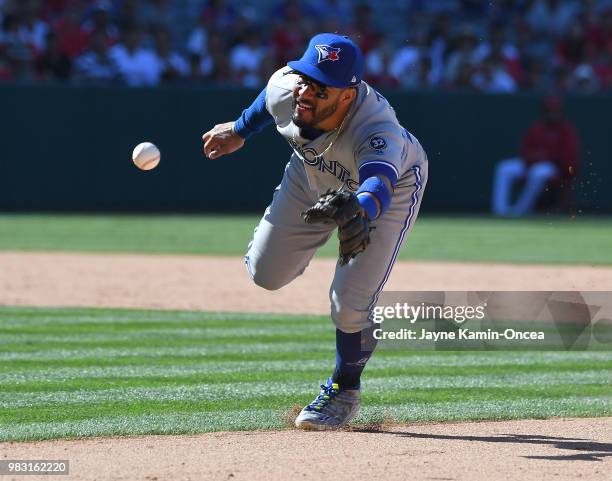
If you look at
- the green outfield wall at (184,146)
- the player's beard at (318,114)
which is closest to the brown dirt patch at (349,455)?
the player's beard at (318,114)

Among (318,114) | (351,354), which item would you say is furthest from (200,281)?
(318,114)

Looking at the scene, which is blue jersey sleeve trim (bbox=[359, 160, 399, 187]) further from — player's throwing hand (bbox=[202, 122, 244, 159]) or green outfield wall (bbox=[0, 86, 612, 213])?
green outfield wall (bbox=[0, 86, 612, 213])

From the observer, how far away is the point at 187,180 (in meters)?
18.1

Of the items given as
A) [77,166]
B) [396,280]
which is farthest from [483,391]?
[77,166]

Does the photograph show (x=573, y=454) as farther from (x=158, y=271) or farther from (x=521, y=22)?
(x=521, y=22)

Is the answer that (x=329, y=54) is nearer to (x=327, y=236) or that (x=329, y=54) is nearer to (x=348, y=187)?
(x=348, y=187)

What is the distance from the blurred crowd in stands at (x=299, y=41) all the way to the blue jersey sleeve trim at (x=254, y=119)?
34.5 feet

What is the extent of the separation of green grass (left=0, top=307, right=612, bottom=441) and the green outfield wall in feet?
29.6

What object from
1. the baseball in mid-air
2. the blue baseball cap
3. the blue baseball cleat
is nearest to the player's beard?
the blue baseball cap

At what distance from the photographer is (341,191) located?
4.43 metres

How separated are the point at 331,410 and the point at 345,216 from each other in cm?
114

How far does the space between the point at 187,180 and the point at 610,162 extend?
677 centimetres

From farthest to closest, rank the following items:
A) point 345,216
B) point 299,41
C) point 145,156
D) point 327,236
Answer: point 299,41 → point 145,156 → point 327,236 → point 345,216

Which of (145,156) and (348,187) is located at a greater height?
(348,187)
